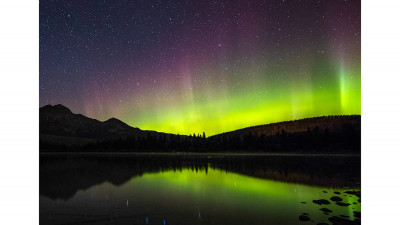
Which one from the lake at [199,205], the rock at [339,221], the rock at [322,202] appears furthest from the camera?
the rock at [322,202]

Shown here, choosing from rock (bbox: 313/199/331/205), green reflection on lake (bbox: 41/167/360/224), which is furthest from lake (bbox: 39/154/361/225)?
rock (bbox: 313/199/331/205)

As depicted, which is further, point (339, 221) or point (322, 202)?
point (322, 202)

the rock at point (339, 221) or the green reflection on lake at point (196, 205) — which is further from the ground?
the rock at point (339, 221)

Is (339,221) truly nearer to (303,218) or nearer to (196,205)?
(303,218)

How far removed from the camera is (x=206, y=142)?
95688 mm

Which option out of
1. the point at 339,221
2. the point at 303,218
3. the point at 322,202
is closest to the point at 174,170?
the point at 322,202

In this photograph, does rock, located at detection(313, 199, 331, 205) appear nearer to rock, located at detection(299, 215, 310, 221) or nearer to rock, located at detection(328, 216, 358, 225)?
rock, located at detection(299, 215, 310, 221)

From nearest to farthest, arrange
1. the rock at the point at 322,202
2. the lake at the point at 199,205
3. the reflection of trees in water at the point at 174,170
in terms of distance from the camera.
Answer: the lake at the point at 199,205, the rock at the point at 322,202, the reflection of trees in water at the point at 174,170

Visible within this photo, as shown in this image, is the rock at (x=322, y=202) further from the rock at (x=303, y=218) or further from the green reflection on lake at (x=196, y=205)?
the rock at (x=303, y=218)

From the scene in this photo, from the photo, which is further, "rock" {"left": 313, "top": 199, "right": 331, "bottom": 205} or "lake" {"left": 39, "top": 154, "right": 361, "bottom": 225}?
"rock" {"left": 313, "top": 199, "right": 331, "bottom": 205}

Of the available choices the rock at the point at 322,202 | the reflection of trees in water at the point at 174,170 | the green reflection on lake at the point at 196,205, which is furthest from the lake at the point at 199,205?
the reflection of trees in water at the point at 174,170
